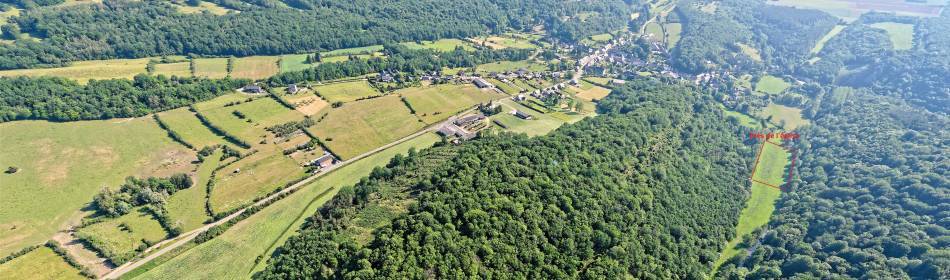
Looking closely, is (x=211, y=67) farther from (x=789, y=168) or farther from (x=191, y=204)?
(x=789, y=168)

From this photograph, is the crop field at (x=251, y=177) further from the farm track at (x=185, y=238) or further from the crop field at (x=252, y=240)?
the crop field at (x=252, y=240)

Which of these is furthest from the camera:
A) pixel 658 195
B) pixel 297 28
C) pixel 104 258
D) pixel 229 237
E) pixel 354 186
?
pixel 297 28

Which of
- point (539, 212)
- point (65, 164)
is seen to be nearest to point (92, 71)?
point (65, 164)

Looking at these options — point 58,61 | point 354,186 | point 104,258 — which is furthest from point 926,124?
point 58,61

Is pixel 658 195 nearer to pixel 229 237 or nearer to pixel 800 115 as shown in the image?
pixel 229 237

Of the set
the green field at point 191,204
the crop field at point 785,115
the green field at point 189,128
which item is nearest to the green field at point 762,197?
the crop field at point 785,115

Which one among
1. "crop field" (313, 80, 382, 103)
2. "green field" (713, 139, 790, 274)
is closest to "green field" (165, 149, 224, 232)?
"crop field" (313, 80, 382, 103)
